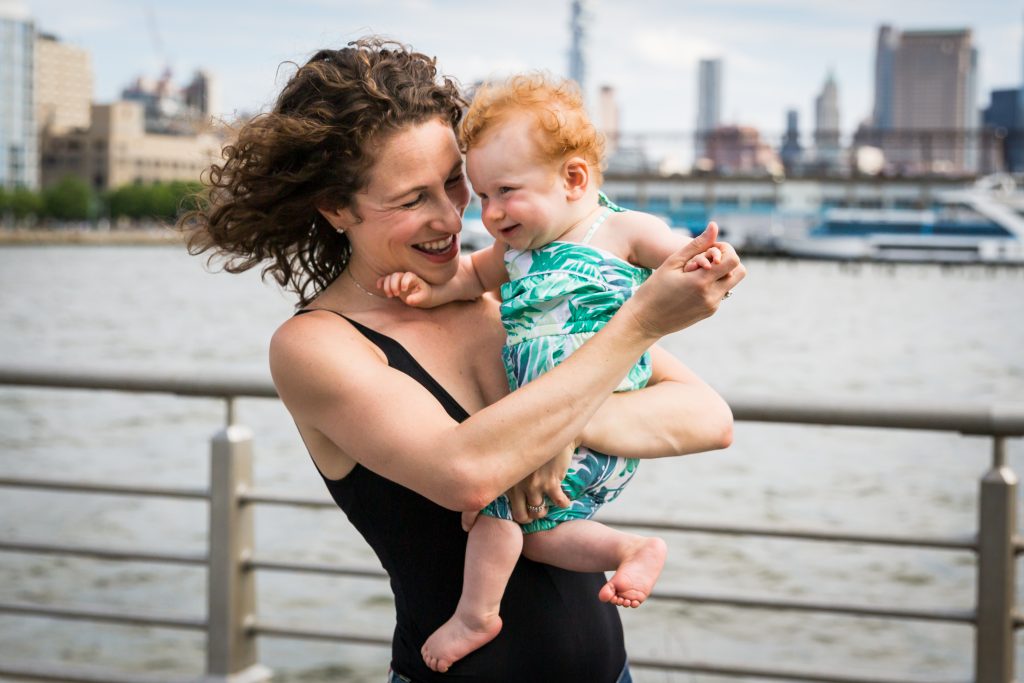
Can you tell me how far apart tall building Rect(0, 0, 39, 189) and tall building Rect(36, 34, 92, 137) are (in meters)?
5.27

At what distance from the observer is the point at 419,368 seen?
1447 millimetres

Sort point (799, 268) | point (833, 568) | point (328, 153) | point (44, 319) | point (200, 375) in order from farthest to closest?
1. point (799, 268)
2. point (44, 319)
3. point (833, 568)
4. point (200, 375)
5. point (328, 153)

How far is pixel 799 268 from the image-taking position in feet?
258

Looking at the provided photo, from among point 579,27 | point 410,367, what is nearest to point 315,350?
point 410,367

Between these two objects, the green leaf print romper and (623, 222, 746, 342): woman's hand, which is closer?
(623, 222, 746, 342): woman's hand

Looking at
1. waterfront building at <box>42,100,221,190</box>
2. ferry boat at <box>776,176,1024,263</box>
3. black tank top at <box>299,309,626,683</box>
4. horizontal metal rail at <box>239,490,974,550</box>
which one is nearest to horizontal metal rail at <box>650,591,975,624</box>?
horizontal metal rail at <box>239,490,974,550</box>

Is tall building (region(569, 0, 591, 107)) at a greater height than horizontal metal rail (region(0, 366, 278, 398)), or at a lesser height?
greater

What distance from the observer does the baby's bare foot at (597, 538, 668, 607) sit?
138cm

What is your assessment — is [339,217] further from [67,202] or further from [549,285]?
[67,202]

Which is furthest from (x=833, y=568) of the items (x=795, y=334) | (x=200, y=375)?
(x=795, y=334)

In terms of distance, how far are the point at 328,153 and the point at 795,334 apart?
4318 centimetres

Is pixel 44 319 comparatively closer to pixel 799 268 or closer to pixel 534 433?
pixel 534 433

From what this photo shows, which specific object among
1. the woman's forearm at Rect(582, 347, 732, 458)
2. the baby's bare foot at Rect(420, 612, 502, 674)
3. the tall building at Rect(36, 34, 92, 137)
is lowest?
the baby's bare foot at Rect(420, 612, 502, 674)

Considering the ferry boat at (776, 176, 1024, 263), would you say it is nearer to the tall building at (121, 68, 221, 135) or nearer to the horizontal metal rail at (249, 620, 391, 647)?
the horizontal metal rail at (249, 620, 391, 647)
